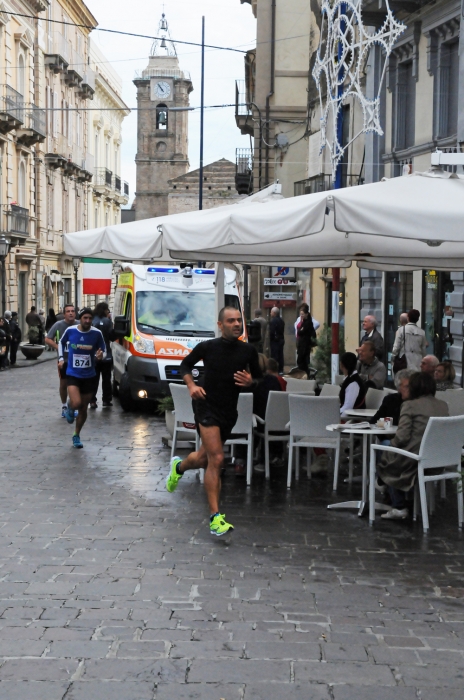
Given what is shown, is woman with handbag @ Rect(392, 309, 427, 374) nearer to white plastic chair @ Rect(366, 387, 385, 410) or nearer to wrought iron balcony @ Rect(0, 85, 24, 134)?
white plastic chair @ Rect(366, 387, 385, 410)

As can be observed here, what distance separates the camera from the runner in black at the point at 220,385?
26.2 feet

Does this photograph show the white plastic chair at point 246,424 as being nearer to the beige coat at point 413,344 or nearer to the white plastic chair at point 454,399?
the white plastic chair at point 454,399

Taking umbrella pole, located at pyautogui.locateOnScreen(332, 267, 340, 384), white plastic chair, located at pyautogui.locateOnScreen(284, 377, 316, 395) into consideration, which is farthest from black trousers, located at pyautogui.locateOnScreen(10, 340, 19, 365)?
white plastic chair, located at pyautogui.locateOnScreen(284, 377, 316, 395)

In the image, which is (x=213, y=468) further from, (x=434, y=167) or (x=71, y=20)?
(x=71, y=20)

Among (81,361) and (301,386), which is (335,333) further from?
(81,361)

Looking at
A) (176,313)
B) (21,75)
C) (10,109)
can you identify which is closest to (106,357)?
(176,313)

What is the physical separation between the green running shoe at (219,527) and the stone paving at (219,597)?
81 mm

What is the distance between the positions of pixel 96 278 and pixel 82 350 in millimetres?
19289

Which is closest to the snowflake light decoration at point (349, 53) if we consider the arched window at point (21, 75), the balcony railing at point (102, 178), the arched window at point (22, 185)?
the arched window at point (21, 75)

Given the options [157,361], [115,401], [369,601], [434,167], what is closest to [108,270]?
[115,401]

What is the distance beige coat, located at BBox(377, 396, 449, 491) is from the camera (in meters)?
8.29

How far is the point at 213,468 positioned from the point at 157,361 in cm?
857

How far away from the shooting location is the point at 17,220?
40.3 meters

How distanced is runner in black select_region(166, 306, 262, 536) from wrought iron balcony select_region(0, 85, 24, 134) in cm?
3183
